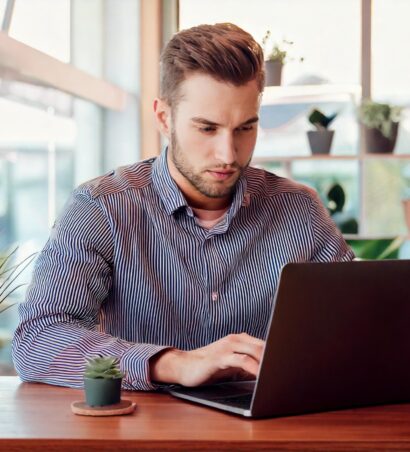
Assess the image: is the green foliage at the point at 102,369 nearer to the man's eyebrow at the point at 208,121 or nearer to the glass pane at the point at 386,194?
the man's eyebrow at the point at 208,121

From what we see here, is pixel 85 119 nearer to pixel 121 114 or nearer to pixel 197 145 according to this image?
pixel 121 114

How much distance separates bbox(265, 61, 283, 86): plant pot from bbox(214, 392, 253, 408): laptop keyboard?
3.82 m

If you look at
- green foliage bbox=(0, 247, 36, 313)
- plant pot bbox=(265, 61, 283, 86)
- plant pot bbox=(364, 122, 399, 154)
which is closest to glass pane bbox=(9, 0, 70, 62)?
green foliage bbox=(0, 247, 36, 313)

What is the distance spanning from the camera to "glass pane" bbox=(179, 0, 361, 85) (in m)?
5.38

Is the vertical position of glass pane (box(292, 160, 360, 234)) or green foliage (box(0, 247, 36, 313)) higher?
glass pane (box(292, 160, 360, 234))

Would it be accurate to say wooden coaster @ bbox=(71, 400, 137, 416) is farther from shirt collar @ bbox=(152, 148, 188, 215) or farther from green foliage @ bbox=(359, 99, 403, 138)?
green foliage @ bbox=(359, 99, 403, 138)

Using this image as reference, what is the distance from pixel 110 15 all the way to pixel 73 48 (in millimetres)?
573

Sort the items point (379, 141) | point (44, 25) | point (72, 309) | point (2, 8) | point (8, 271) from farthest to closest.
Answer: point (379, 141)
point (44, 25)
point (2, 8)
point (8, 271)
point (72, 309)

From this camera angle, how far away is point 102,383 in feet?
5.06

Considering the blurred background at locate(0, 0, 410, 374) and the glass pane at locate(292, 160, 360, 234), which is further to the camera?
the glass pane at locate(292, 160, 360, 234)

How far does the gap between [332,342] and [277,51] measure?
3.94m

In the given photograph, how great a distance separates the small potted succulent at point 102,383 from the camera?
1.54 meters

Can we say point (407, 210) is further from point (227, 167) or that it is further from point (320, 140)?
point (227, 167)

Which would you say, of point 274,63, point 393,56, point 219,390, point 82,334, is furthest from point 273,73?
point 219,390
